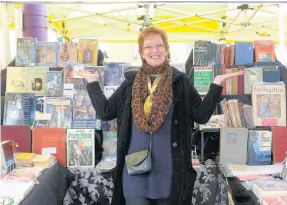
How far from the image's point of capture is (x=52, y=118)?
305 cm

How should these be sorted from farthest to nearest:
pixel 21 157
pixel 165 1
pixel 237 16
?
pixel 237 16, pixel 21 157, pixel 165 1

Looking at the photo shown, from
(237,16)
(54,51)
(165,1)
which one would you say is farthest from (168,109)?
(237,16)

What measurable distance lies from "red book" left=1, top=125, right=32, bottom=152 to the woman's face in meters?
1.43

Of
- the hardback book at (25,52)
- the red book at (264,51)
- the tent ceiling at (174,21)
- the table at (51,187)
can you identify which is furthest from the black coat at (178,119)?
the tent ceiling at (174,21)

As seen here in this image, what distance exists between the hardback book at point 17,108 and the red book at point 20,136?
112mm

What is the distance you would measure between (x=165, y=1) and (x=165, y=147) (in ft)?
2.88

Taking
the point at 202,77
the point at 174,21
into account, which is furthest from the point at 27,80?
the point at 174,21

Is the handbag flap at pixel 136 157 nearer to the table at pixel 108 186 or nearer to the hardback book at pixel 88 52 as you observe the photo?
the table at pixel 108 186

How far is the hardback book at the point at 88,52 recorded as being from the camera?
3.20 m

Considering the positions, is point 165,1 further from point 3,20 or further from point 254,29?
point 254,29

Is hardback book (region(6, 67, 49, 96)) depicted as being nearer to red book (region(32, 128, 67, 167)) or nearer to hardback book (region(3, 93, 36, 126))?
hardback book (region(3, 93, 36, 126))

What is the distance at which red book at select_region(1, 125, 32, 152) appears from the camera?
2.92m

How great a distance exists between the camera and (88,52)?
3205 millimetres

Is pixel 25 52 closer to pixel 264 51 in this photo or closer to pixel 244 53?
pixel 244 53
